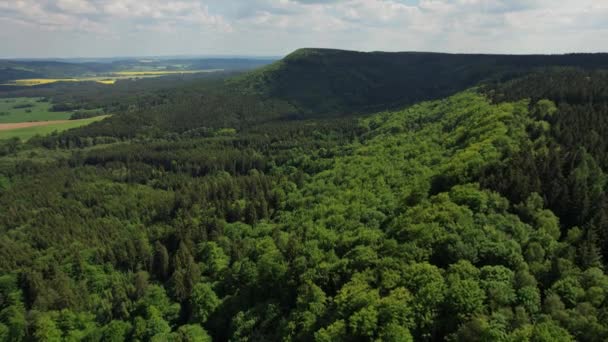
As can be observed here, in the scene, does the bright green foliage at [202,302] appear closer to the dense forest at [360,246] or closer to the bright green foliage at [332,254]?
the bright green foliage at [332,254]

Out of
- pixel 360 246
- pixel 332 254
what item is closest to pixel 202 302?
pixel 332 254

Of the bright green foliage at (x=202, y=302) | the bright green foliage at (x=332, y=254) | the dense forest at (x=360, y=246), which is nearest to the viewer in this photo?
Result: the bright green foliage at (x=332, y=254)

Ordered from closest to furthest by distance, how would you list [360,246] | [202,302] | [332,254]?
[360,246] < [332,254] < [202,302]

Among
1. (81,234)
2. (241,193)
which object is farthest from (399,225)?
(81,234)

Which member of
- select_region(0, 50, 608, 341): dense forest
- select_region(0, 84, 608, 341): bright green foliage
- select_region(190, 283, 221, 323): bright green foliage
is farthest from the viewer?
select_region(190, 283, 221, 323): bright green foliage

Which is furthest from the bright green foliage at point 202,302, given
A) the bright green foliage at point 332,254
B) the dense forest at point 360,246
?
the dense forest at point 360,246

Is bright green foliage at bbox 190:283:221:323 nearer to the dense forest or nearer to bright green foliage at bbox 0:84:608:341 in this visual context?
bright green foliage at bbox 0:84:608:341

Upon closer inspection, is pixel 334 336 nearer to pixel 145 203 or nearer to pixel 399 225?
pixel 399 225

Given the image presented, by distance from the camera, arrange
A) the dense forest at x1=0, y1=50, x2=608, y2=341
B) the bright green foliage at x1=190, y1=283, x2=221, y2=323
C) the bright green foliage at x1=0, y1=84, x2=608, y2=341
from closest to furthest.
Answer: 1. the bright green foliage at x1=0, y1=84, x2=608, y2=341
2. the dense forest at x1=0, y1=50, x2=608, y2=341
3. the bright green foliage at x1=190, y1=283, x2=221, y2=323

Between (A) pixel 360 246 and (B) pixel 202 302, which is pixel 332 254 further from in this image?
(B) pixel 202 302

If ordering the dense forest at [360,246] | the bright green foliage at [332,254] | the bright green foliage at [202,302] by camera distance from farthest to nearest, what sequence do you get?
the bright green foliage at [202,302] → the dense forest at [360,246] → the bright green foliage at [332,254]

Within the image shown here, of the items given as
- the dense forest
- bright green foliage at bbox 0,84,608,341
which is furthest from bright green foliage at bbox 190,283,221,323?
the dense forest
